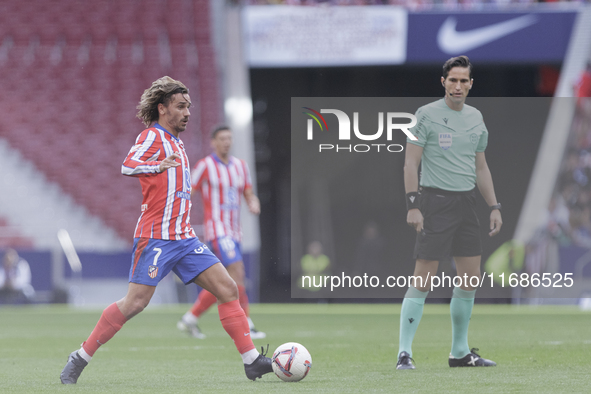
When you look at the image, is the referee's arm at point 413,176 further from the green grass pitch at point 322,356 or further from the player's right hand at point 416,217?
the green grass pitch at point 322,356

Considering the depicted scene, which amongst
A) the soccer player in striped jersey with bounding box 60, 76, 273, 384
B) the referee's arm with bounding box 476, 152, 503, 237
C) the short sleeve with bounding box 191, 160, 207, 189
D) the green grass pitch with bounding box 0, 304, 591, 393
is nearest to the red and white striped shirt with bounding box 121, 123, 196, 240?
the soccer player in striped jersey with bounding box 60, 76, 273, 384

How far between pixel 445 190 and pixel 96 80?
1728 centimetres

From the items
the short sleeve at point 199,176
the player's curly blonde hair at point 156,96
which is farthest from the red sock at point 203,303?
the player's curly blonde hair at point 156,96

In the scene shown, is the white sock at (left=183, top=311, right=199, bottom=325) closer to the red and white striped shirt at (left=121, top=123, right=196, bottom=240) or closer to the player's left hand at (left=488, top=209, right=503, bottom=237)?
the red and white striped shirt at (left=121, top=123, right=196, bottom=240)

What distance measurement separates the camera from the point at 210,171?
9789mm

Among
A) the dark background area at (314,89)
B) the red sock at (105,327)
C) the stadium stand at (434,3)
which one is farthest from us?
the dark background area at (314,89)

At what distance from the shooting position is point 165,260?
5496mm

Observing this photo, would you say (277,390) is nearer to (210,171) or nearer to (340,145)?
(340,145)

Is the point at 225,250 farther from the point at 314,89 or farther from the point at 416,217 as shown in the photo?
the point at 314,89

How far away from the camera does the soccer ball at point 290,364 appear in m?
5.46

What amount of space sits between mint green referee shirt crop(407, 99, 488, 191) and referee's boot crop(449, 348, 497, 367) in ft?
4.09

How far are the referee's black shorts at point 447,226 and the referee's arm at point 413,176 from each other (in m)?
0.09

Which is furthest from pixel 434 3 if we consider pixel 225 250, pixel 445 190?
pixel 445 190

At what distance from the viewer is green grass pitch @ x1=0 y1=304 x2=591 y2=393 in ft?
17.4
